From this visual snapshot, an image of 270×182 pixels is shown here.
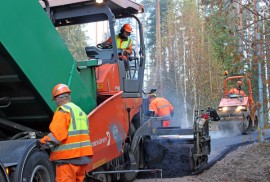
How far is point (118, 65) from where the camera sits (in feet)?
21.0

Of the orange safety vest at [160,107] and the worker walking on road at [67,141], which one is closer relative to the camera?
the worker walking on road at [67,141]

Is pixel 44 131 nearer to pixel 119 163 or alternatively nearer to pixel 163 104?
pixel 119 163

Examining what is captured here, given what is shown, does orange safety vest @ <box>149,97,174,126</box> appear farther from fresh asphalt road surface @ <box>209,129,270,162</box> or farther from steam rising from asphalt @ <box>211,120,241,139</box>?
steam rising from asphalt @ <box>211,120,241,139</box>

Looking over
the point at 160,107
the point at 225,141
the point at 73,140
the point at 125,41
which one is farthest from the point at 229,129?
the point at 73,140

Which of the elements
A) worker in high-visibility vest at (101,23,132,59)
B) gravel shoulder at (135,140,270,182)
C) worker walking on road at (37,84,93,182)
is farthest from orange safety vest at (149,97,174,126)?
worker walking on road at (37,84,93,182)


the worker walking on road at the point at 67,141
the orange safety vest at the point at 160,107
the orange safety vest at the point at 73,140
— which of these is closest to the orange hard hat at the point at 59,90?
the worker walking on road at the point at 67,141

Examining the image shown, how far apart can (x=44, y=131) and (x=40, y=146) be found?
0.89 m

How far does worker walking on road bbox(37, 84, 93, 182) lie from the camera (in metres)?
4.30

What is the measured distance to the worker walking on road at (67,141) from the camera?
4.30 metres

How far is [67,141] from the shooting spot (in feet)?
14.4

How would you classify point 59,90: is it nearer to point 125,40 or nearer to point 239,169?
point 125,40

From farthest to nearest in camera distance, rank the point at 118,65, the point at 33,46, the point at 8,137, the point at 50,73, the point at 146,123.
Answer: the point at 146,123 < the point at 118,65 < the point at 8,137 < the point at 50,73 < the point at 33,46

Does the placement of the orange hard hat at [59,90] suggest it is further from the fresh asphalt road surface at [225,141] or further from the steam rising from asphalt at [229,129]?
the steam rising from asphalt at [229,129]

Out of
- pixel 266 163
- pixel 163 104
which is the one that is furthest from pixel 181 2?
pixel 266 163
